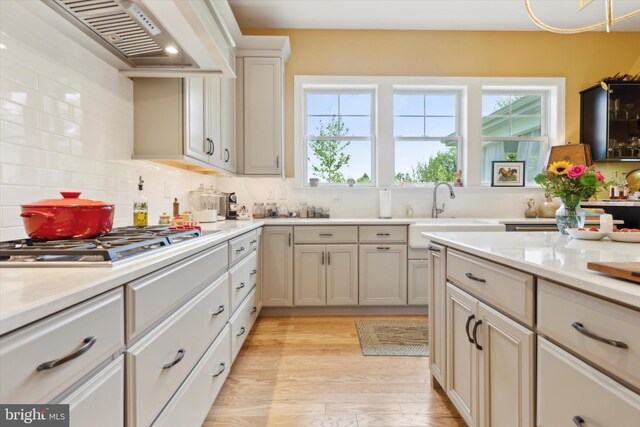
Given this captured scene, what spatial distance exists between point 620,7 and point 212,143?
427 centimetres

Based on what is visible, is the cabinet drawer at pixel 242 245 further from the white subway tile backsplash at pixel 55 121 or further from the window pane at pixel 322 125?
the window pane at pixel 322 125

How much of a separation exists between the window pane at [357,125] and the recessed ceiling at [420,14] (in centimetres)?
98

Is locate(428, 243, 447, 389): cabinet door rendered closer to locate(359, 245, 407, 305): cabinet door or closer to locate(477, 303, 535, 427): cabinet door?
locate(477, 303, 535, 427): cabinet door

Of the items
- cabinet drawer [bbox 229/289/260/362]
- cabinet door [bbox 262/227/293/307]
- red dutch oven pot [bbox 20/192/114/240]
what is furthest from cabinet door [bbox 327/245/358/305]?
red dutch oven pot [bbox 20/192/114/240]

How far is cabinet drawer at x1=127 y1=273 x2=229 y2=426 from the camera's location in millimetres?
915

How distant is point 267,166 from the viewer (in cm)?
346

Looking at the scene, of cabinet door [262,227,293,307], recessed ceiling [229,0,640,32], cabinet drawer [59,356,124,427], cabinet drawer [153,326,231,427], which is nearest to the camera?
cabinet drawer [59,356,124,427]

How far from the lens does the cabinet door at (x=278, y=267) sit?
3.20 meters

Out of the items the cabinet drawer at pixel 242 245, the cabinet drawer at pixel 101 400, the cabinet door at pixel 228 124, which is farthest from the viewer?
the cabinet door at pixel 228 124

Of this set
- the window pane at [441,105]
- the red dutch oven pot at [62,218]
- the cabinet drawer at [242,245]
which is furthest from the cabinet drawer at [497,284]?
the window pane at [441,105]

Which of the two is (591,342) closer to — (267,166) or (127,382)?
(127,382)

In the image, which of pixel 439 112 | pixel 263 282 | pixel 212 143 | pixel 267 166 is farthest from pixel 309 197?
pixel 439 112

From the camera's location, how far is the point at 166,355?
3.62 ft

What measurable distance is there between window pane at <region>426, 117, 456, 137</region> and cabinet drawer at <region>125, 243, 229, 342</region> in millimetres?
3190
